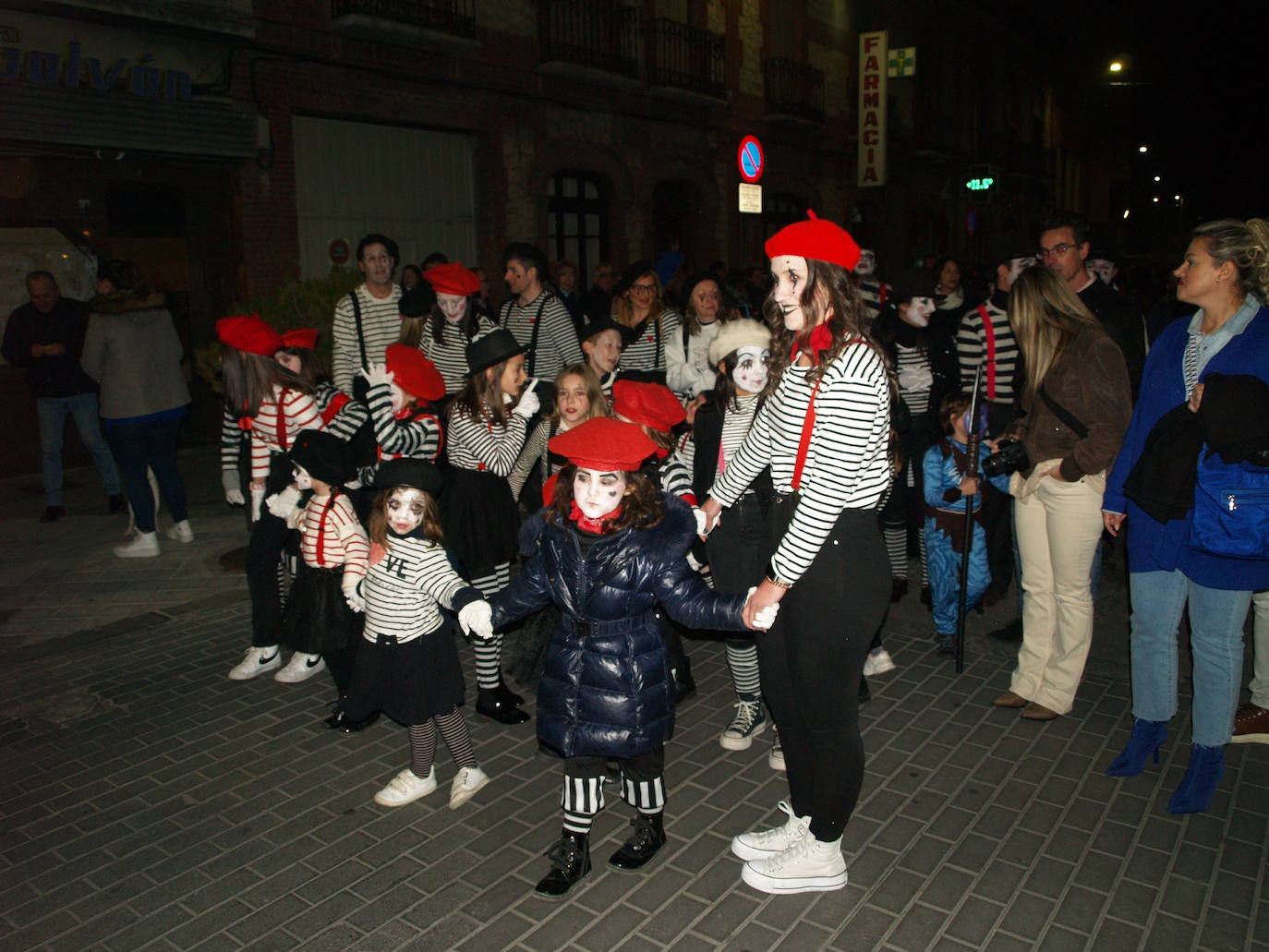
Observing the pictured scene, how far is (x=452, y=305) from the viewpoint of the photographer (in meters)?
6.02

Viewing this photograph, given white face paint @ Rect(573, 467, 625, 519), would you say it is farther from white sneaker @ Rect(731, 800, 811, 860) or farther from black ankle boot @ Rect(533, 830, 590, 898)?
white sneaker @ Rect(731, 800, 811, 860)

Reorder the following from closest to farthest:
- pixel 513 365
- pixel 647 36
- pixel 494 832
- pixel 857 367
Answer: pixel 857 367 → pixel 494 832 → pixel 513 365 → pixel 647 36

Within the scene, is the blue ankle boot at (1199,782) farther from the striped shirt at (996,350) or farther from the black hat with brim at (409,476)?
the black hat with brim at (409,476)

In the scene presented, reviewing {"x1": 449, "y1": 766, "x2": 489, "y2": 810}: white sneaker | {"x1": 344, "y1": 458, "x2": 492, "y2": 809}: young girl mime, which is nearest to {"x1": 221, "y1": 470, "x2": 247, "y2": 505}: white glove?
{"x1": 344, "y1": 458, "x2": 492, "y2": 809}: young girl mime

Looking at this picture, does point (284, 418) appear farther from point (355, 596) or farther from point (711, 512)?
point (711, 512)

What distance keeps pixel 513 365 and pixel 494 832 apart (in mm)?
2172

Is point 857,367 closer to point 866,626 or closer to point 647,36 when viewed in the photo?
point 866,626

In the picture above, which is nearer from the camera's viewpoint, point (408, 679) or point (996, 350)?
point (408, 679)

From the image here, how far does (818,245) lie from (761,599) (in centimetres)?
117

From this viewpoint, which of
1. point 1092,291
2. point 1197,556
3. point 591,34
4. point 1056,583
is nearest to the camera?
point 1197,556

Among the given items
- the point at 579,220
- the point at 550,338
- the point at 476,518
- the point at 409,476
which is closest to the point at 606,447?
the point at 409,476

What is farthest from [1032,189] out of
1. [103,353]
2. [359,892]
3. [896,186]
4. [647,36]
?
[359,892]

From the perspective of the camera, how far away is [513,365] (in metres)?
4.73

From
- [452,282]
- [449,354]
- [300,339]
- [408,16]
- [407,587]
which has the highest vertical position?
[408,16]
